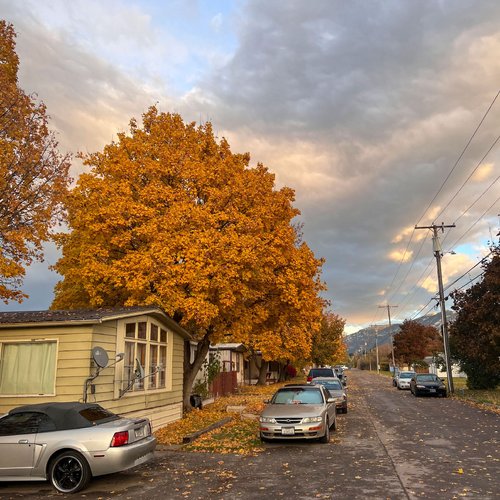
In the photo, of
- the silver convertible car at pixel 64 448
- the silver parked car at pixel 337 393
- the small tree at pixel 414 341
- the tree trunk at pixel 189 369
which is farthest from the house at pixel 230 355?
the small tree at pixel 414 341

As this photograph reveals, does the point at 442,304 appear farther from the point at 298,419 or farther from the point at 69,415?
the point at 69,415

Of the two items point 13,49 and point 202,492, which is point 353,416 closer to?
point 202,492

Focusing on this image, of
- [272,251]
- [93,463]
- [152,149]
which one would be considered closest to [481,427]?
[272,251]

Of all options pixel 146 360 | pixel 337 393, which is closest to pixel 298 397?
pixel 146 360

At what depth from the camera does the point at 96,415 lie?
9.12m

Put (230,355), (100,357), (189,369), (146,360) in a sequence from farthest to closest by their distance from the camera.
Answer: (230,355) → (189,369) → (146,360) → (100,357)

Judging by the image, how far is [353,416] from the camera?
19594mm

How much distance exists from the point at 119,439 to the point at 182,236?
935 cm

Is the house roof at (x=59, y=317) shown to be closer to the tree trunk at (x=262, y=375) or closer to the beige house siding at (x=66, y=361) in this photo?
the beige house siding at (x=66, y=361)

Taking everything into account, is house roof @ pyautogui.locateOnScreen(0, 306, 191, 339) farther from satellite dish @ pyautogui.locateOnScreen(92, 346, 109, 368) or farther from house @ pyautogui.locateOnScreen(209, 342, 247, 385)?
house @ pyautogui.locateOnScreen(209, 342, 247, 385)

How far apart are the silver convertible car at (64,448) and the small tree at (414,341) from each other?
252 feet

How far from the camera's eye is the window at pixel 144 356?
1371 cm

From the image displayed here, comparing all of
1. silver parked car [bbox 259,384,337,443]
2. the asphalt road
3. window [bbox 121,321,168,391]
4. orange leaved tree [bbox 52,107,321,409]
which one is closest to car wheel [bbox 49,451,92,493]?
the asphalt road

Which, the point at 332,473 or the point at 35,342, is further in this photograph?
the point at 35,342
